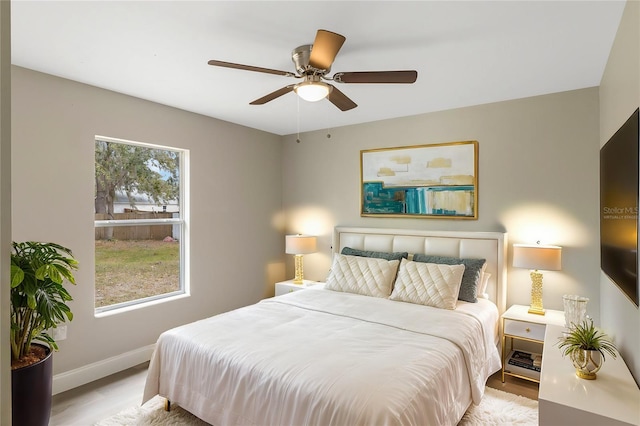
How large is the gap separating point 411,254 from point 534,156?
59.4 inches

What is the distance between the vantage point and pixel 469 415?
8.29 ft

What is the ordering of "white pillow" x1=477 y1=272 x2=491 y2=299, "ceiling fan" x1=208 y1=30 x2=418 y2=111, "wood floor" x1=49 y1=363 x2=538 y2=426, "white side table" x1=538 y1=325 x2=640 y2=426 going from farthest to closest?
"white pillow" x1=477 y1=272 x2=491 y2=299 < "wood floor" x1=49 y1=363 x2=538 y2=426 < "ceiling fan" x1=208 y1=30 x2=418 y2=111 < "white side table" x1=538 y1=325 x2=640 y2=426

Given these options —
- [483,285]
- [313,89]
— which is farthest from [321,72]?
[483,285]

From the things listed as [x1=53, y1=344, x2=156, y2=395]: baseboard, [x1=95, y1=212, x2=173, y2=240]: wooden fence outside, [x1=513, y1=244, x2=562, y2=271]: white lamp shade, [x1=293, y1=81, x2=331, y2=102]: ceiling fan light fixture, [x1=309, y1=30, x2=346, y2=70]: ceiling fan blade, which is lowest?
[x1=53, y1=344, x2=156, y2=395]: baseboard

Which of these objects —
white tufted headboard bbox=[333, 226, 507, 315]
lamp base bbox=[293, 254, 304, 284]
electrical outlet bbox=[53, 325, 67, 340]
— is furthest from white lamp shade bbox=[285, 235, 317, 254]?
electrical outlet bbox=[53, 325, 67, 340]

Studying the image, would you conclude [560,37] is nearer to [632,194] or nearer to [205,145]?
[632,194]

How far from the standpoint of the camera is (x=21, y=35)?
86.4 inches

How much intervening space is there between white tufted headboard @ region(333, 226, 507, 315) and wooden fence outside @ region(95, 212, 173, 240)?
6.50 ft

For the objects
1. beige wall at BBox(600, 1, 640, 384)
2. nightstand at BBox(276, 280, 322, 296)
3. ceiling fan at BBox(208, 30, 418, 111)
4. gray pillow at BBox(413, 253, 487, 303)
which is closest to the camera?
beige wall at BBox(600, 1, 640, 384)

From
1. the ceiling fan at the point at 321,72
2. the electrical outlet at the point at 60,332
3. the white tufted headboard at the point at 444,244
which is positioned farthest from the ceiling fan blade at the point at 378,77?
the electrical outlet at the point at 60,332

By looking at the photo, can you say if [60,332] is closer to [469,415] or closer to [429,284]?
[429,284]

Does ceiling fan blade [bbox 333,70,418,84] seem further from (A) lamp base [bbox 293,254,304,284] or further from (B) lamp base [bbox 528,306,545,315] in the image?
(A) lamp base [bbox 293,254,304,284]

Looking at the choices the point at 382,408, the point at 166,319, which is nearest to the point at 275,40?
the point at 382,408

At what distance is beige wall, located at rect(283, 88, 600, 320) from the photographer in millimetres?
3100
